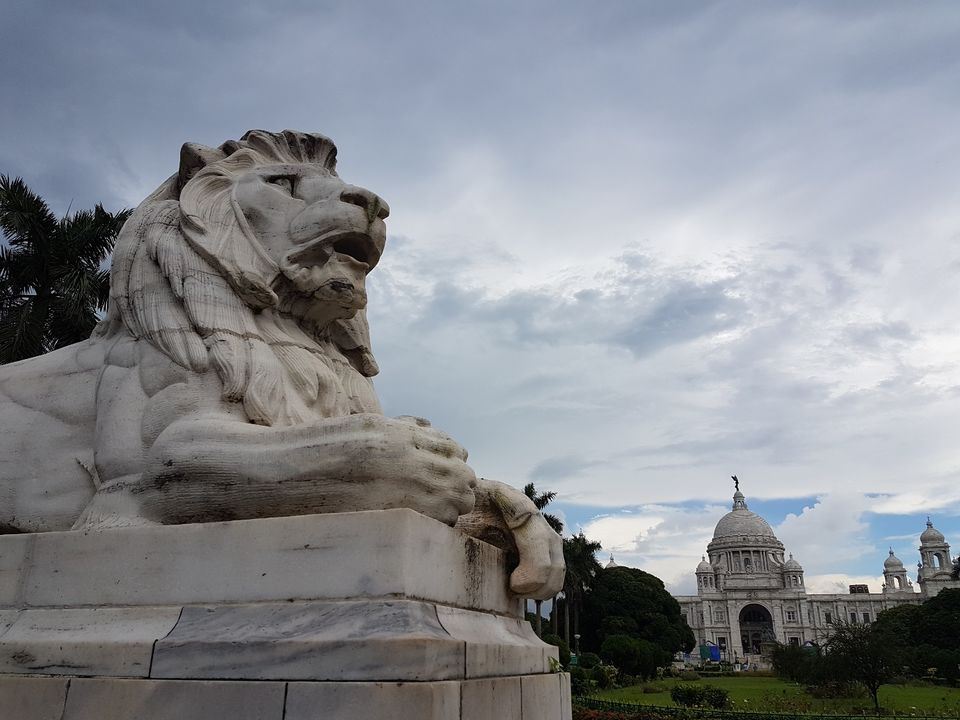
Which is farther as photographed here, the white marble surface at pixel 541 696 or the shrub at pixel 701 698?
the shrub at pixel 701 698

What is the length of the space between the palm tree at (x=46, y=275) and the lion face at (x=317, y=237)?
40.6ft

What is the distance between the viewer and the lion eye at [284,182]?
4.09m

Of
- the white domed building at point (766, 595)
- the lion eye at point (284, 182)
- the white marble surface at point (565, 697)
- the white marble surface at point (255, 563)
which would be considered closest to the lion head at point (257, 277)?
the lion eye at point (284, 182)

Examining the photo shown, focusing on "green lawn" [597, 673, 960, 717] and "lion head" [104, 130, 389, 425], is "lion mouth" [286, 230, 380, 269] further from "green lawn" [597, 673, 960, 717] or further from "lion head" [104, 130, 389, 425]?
"green lawn" [597, 673, 960, 717]

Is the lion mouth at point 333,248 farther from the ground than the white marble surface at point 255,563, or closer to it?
farther from the ground

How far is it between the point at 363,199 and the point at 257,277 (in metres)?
0.66

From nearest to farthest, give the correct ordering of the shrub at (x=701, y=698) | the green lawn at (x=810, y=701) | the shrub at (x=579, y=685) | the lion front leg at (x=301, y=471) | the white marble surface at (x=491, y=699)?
the white marble surface at (x=491, y=699) → the lion front leg at (x=301, y=471) → the green lawn at (x=810, y=701) → the shrub at (x=701, y=698) → the shrub at (x=579, y=685)

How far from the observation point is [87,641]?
2.79m

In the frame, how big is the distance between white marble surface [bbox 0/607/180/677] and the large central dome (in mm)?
105701

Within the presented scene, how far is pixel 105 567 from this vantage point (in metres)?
3.02

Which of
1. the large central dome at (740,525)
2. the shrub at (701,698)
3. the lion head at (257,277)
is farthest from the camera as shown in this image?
the large central dome at (740,525)

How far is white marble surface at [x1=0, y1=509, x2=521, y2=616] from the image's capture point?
2.63m

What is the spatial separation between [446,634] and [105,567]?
1.44 m

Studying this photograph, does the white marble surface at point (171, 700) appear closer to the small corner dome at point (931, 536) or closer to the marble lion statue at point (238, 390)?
the marble lion statue at point (238, 390)
